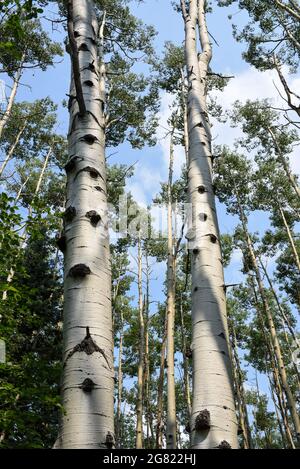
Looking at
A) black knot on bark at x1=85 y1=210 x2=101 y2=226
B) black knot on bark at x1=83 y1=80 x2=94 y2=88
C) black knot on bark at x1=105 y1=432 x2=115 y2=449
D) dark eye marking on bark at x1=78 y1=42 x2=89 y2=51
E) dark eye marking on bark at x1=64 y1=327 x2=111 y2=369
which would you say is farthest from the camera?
dark eye marking on bark at x1=78 y1=42 x2=89 y2=51

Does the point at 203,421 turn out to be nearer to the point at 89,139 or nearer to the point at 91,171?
the point at 91,171

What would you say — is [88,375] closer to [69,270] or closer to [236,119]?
[69,270]

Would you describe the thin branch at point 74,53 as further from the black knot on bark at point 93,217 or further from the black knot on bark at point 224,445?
the black knot on bark at point 224,445

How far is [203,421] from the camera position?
2.06 meters

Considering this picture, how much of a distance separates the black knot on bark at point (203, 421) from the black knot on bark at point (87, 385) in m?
0.69

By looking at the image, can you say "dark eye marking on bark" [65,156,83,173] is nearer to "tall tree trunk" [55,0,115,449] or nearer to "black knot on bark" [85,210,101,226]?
"tall tree trunk" [55,0,115,449]

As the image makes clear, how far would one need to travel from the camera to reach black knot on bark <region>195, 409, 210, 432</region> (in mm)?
2054

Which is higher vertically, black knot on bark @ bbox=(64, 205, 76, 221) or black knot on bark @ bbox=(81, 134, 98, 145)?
black knot on bark @ bbox=(81, 134, 98, 145)

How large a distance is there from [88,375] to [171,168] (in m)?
9.26

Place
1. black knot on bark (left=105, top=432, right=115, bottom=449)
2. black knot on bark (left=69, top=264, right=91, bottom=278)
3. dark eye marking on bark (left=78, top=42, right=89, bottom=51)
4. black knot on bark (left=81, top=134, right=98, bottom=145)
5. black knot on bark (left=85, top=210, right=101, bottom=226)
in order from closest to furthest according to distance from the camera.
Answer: black knot on bark (left=105, top=432, right=115, bottom=449)
black knot on bark (left=69, top=264, right=91, bottom=278)
black knot on bark (left=85, top=210, right=101, bottom=226)
black knot on bark (left=81, top=134, right=98, bottom=145)
dark eye marking on bark (left=78, top=42, right=89, bottom=51)

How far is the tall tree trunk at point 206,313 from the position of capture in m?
2.08

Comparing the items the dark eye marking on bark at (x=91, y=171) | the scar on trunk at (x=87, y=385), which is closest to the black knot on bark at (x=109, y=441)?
the scar on trunk at (x=87, y=385)

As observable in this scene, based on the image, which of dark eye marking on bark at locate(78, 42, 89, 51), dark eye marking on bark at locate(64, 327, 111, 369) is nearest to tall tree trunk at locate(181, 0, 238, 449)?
dark eye marking on bark at locate(64, 327, 111, 369)

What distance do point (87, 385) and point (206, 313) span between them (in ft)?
3.34
